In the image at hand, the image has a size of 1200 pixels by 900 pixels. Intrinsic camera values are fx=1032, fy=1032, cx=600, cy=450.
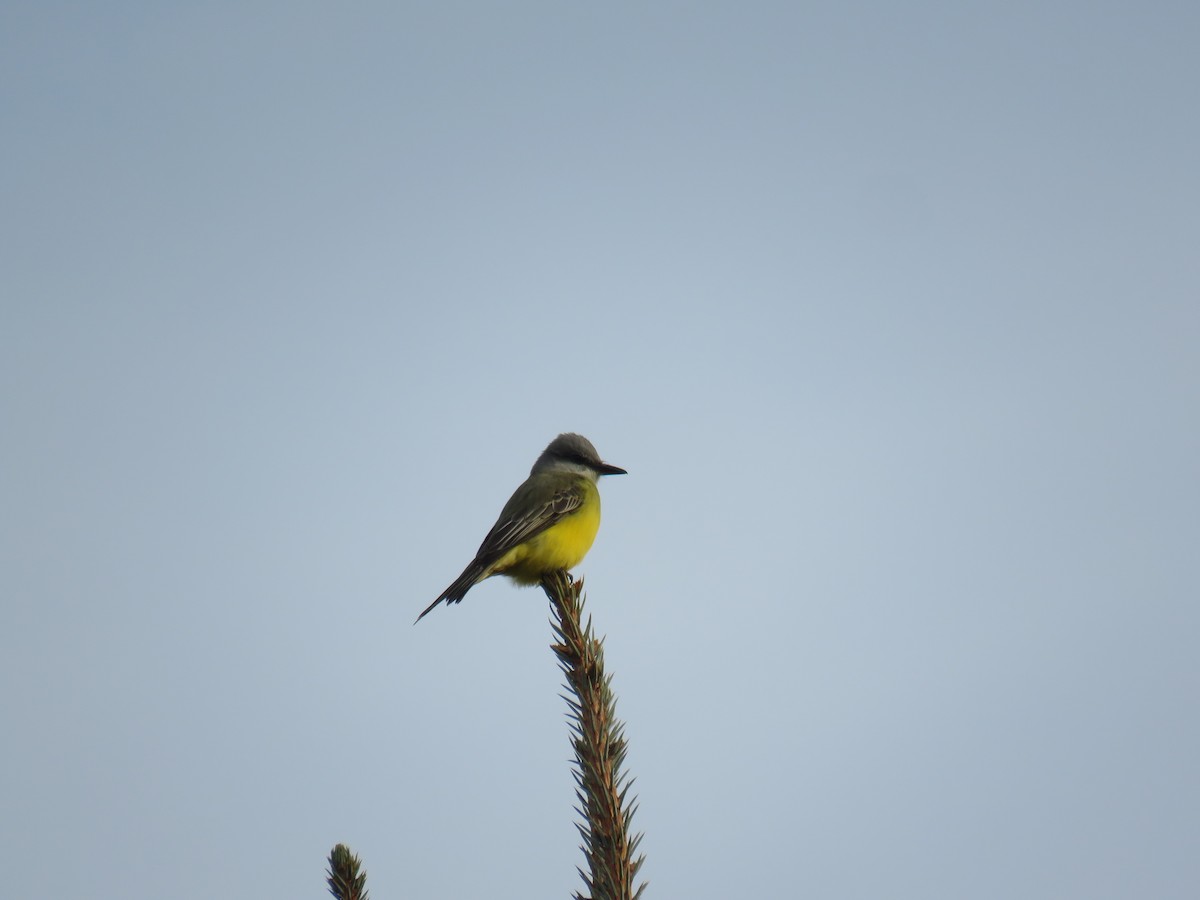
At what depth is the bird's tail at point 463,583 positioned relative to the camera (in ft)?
26.7

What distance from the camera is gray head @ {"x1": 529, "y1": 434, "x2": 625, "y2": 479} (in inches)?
424

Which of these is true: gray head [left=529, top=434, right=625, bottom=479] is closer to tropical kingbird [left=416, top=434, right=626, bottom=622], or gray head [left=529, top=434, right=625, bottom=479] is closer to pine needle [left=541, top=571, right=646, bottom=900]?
tropical kingbird [left=416, top=434, right=626, bottom=622]

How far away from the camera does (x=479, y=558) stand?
28.5 feet

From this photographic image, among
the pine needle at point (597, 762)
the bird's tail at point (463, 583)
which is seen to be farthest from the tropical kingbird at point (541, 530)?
the pine needle at point (597, 762)

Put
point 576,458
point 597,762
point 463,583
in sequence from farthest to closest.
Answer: point 576,458
point 463,583
point 597,762

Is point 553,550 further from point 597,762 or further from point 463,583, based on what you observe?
point 597,762

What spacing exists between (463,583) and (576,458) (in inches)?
112

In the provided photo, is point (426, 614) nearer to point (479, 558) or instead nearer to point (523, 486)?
point (479, 558)

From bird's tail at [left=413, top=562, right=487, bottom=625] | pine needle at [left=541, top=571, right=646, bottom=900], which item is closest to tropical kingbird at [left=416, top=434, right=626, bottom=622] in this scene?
bird's tail at [left=413, top=562, right=487, bottom=625]

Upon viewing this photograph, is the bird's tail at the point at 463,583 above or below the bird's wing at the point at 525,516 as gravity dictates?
below

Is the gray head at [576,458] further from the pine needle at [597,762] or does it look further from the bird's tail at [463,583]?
the pine needle at [597,762]

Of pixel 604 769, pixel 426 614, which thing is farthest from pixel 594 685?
pixel 426 614

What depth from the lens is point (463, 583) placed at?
840 centimetres

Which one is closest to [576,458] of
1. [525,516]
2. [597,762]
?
[525,516]
